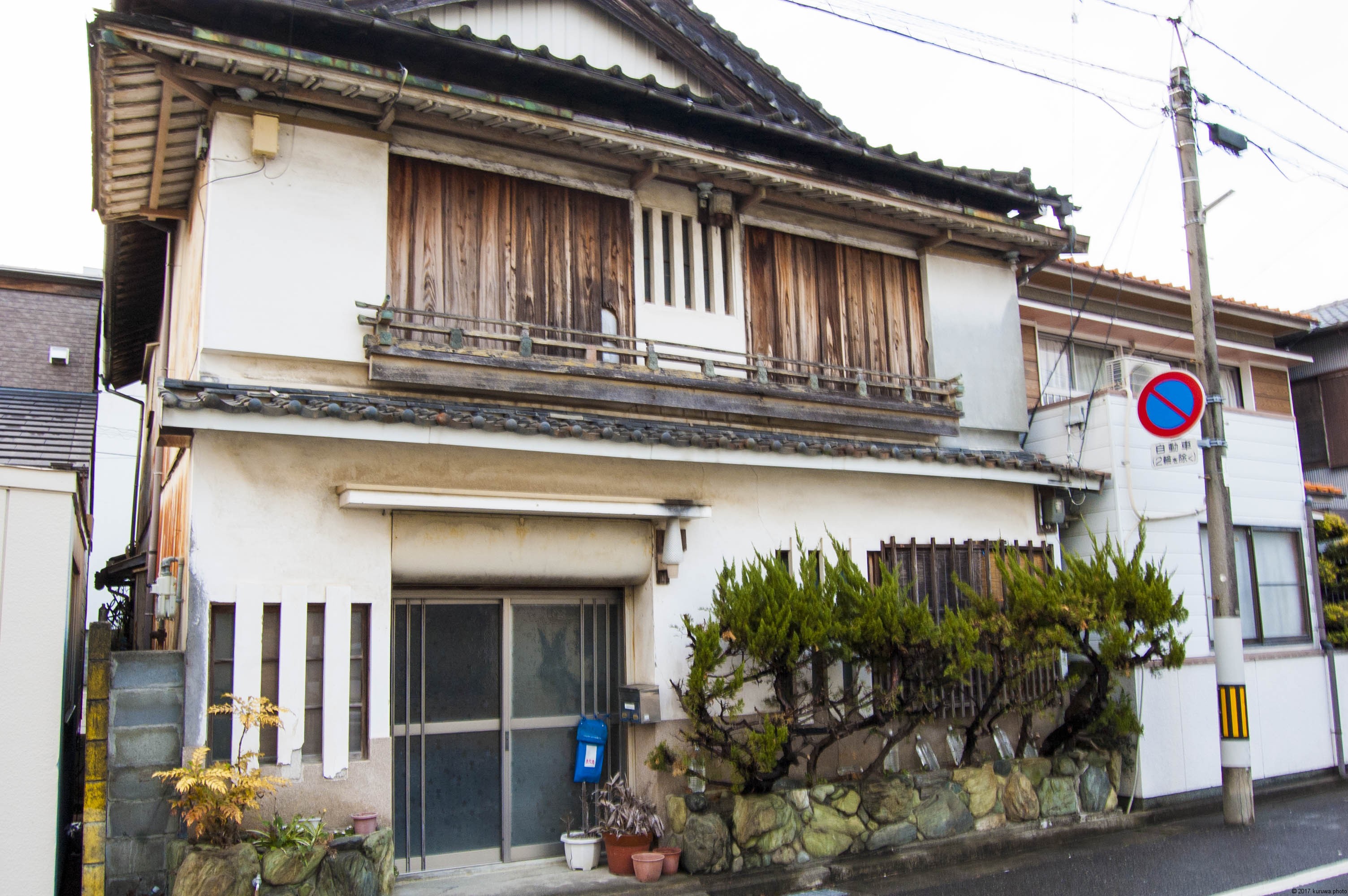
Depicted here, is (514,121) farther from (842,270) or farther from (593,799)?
(593,799)

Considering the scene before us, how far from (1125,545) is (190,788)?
1054cm

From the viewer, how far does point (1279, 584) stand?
14258mm

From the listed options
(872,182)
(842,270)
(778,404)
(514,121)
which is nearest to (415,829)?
(778,404)

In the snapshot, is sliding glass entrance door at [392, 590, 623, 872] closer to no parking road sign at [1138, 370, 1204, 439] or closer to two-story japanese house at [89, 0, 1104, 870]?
two-story japanese house at [89, 0, 1104, 870]

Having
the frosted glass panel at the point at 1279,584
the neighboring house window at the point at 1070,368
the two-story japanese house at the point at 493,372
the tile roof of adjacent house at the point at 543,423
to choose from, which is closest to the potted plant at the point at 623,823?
the two-story japanese house at the point at 493,372

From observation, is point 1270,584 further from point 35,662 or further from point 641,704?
point 35,662

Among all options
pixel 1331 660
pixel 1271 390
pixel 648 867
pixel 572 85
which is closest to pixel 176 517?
pixel 648 867

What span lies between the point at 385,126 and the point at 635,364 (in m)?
3.55

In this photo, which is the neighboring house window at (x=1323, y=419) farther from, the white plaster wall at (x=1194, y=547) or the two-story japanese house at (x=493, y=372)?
the two-story japanese house at (x=493, y=372)

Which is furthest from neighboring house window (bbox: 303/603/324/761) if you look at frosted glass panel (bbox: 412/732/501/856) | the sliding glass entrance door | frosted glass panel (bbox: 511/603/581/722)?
frosted glass panel (bbox: 511/603/581/722)

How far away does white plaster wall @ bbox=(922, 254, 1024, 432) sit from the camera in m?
13.4

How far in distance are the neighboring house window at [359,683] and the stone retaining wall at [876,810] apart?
292 centimetres

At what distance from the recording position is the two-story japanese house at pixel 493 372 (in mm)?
8547

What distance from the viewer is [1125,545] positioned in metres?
12.5
